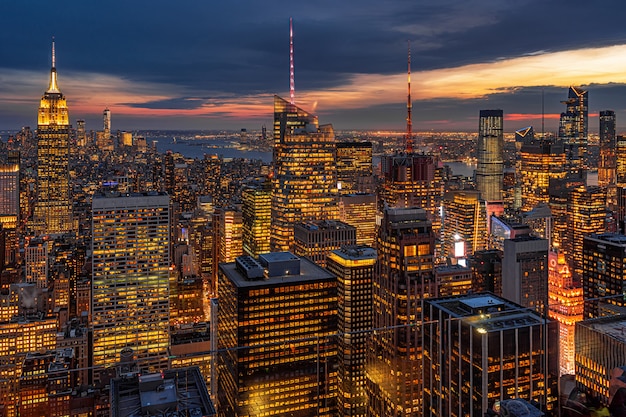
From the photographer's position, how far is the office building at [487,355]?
22.0 feet

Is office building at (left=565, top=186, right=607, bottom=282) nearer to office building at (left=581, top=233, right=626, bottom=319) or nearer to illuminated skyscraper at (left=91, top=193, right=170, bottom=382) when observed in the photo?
office building at (left=581, top=233, right=626, bottom=319)

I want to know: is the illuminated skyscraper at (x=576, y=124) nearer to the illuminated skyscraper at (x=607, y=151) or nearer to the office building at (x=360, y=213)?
the illuminated skyscraper at (x=607, y=151)

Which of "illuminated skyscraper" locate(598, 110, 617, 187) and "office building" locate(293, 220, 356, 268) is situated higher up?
"illuminated skyscraper" locate(598, 110, 617, 187)

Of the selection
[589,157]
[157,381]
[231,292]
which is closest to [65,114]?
[231,292]

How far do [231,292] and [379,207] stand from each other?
68.1 feet

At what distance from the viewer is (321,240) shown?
21.3 metres

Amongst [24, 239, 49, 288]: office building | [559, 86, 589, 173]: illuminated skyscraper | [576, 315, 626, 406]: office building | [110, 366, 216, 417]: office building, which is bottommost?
[24, 239, 49, 288]: office building

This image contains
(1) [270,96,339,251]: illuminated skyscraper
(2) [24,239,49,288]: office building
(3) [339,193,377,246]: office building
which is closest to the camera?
(2) [24,239,49,288]: office building

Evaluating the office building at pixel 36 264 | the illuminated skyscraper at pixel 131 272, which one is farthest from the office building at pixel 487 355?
the office building at pixel 36 264

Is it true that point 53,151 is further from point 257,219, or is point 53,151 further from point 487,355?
point 487,355

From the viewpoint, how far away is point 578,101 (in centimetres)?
4175

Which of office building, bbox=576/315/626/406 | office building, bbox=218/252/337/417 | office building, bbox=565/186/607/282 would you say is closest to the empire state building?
office building, bbox=218/252/337/417

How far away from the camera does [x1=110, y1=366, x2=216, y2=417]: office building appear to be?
10.6 feet

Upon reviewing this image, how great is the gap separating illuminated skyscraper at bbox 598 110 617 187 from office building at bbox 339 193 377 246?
1664cm
